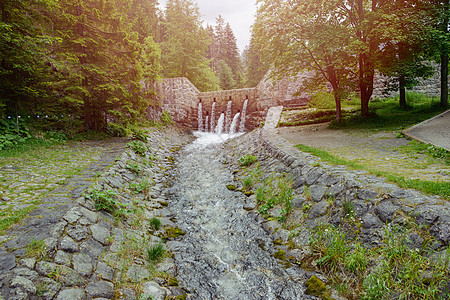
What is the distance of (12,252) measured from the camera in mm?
2625

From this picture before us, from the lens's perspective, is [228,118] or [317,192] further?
[228,118]

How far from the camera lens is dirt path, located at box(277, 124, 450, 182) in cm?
466

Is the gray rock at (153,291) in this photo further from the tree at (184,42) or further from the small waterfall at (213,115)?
the tree at (184,42)

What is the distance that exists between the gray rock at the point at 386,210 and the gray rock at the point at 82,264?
4.25 meters

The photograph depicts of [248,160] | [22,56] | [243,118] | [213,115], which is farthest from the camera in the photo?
[213,115]

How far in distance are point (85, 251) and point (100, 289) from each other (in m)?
0.69

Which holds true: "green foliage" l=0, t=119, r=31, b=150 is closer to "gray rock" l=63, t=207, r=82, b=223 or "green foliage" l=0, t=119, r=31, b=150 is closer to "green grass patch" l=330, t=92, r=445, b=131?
"gray rock" l=63, t=207, r=82, b=223

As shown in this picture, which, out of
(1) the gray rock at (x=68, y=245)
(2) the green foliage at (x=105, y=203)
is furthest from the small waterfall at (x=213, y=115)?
(1) the gray rock at (x=68, y=245)

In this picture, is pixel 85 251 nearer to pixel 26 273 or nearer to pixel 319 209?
pixel 26 273

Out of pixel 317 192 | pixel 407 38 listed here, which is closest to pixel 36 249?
pixel 317 192

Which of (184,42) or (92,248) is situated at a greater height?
(184,42)

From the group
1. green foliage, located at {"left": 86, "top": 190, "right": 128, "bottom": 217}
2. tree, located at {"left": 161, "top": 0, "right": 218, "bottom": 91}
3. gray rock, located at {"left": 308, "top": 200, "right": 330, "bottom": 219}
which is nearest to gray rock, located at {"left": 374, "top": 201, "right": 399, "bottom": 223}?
gray rock, located at {"left": 308, "top": 200, "right": 330, "bottom": 219}

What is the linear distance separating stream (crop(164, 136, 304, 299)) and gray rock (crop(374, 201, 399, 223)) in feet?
5.07

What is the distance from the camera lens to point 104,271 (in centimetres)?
306
